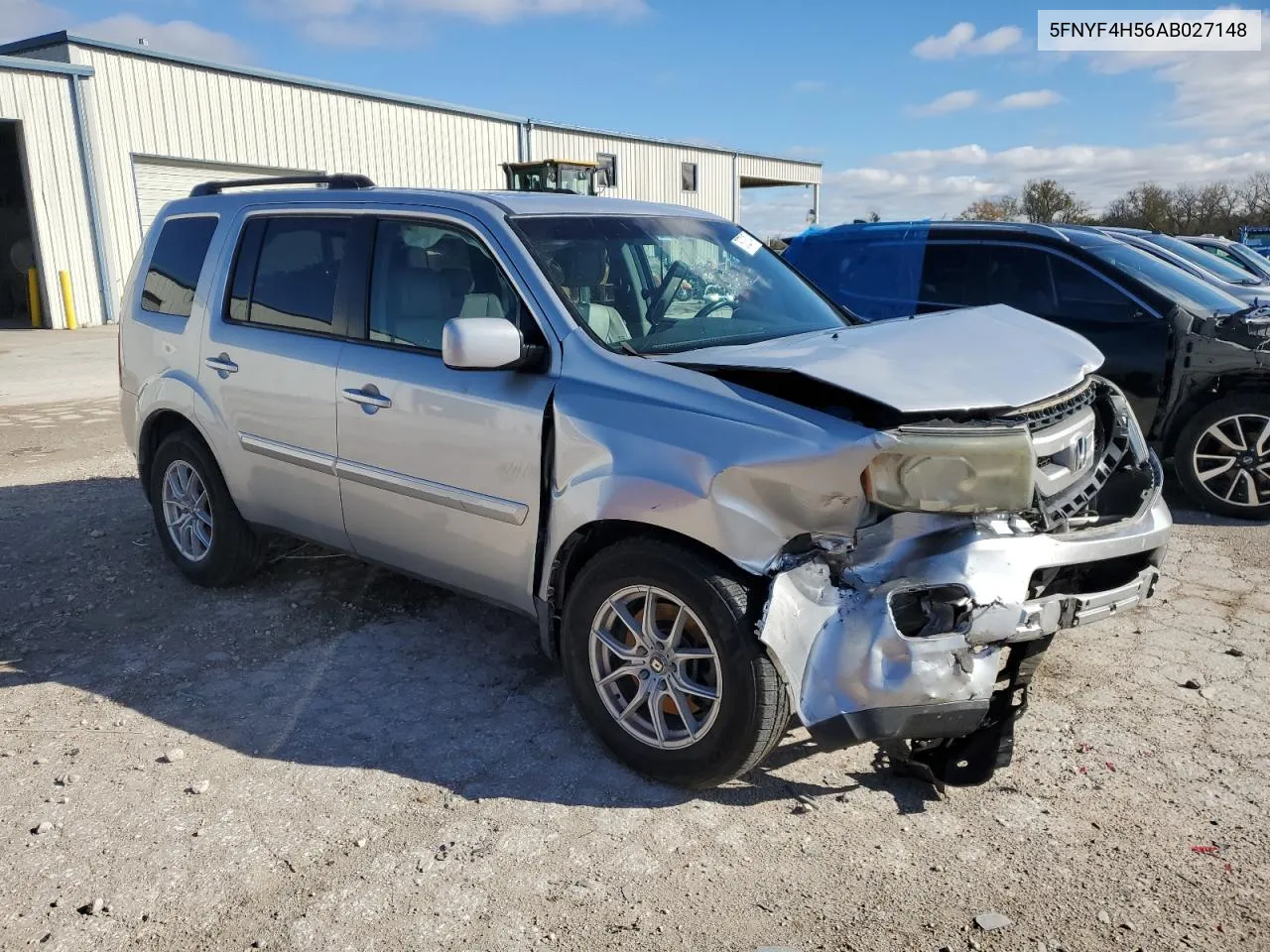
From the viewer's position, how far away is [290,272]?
4477 millimetres

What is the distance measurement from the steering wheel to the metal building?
19130mm

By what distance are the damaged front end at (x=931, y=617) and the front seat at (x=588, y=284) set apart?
3.76 ft

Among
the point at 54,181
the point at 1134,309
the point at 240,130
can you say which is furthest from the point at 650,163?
the point at 1134,309

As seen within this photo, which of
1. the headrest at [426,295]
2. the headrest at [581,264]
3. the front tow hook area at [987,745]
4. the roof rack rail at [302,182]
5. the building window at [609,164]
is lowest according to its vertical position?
the front tow hook area at [987,745]

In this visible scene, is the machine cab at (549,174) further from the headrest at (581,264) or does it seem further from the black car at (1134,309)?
the headrest at (581,264)

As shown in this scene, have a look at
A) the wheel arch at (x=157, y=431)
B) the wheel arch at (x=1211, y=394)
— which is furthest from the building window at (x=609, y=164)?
the wheel arch at (x=157, y=431)

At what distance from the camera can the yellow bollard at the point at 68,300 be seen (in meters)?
19.6

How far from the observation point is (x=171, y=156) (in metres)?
20.6

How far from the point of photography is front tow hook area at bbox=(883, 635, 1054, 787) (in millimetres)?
2965

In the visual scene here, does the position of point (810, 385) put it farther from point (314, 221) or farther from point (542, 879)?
point (314, 221)

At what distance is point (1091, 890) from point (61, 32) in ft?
72.1

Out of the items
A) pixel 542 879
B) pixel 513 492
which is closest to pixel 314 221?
pixel 513 492

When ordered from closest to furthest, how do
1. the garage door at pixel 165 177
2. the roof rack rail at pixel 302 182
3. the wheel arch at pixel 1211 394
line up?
the roof rack rail at pixel 302 182 < the wheel arch at pixel 1211 394 < the garage door at pixel 165 177

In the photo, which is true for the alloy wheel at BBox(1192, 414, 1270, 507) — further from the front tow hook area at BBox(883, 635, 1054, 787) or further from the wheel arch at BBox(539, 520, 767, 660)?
the wheel arch at BBox(539, 520, 767, 660)
